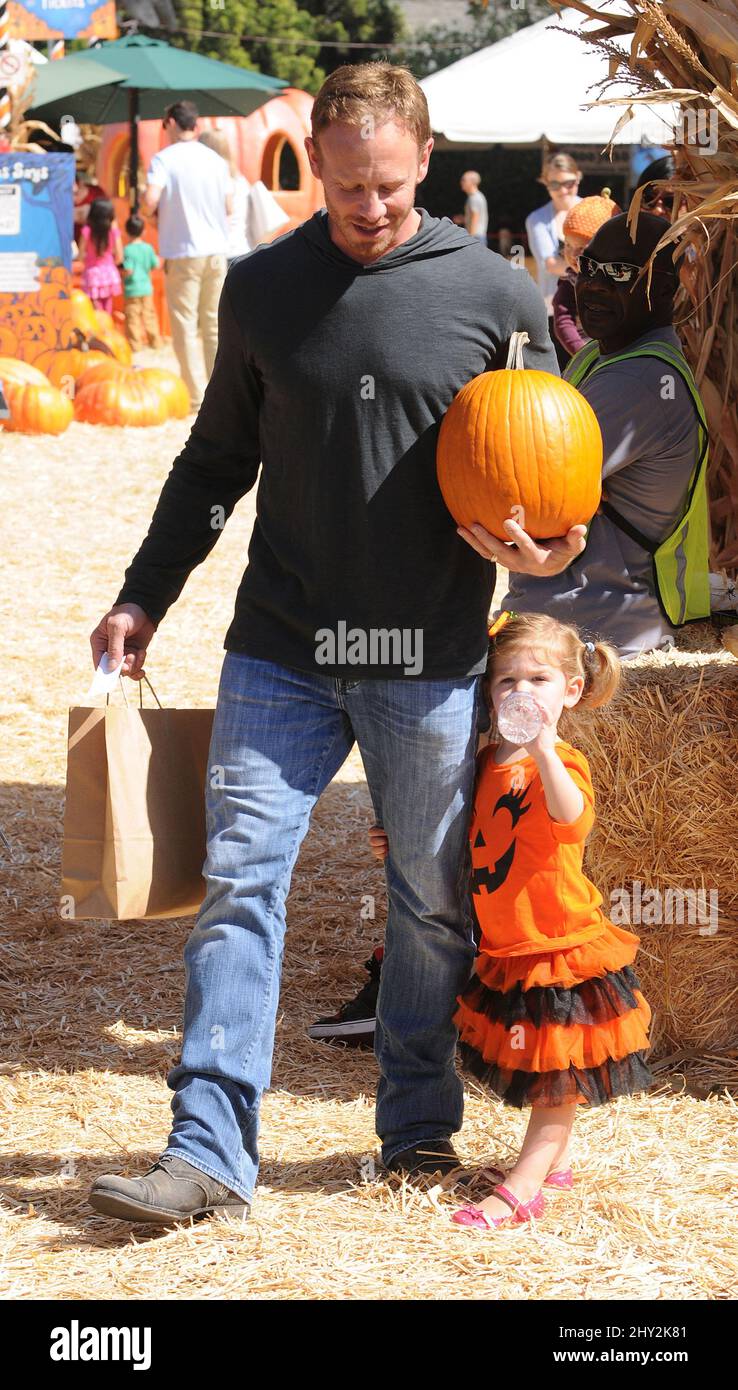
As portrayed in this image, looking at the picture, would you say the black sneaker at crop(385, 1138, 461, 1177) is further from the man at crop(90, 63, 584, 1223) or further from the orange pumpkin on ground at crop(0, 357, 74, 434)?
the orange pumpkin on ground at crop(0, 357, 74, 434)

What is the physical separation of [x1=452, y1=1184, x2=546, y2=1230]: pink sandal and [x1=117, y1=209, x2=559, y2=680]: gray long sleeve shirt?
1.06m

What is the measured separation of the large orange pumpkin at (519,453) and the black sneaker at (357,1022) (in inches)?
61.9

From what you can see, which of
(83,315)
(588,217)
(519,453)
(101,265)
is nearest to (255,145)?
(101,265)

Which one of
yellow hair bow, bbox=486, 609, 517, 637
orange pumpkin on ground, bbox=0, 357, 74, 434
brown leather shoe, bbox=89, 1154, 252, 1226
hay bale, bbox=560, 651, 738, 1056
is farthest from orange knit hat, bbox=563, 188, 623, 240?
orange pumpkin on ground, bbox=0, 357, 74, 434

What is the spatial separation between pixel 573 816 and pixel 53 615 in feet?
19.7

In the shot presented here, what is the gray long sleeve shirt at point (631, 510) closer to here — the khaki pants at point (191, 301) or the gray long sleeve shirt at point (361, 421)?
the gray long sleeve shirt at point (361, 421)

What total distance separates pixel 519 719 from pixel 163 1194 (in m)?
1.12

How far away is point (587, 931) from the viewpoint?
3.27 meters

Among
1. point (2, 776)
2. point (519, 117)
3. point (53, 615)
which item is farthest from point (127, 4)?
point (2, 776)

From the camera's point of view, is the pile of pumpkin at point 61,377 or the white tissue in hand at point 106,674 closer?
the white tissue in hand at point 106,674

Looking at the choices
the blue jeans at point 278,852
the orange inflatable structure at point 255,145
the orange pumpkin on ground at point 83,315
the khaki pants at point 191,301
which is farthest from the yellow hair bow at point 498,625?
the orange inflatable structure at point 255,145

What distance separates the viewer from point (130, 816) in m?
3.43

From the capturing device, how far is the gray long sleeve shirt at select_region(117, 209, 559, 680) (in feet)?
10.1

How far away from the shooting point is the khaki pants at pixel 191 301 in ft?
44.3
